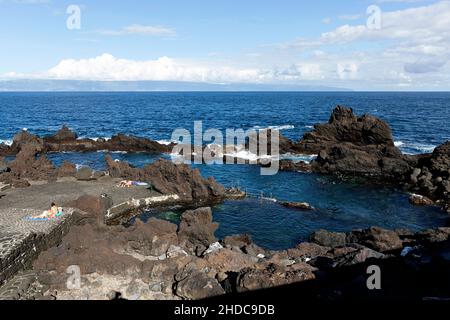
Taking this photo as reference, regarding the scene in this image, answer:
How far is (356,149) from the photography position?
53.9 meters

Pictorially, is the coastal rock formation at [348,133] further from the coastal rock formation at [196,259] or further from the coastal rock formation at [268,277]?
the coastal rock formation at [268,277]

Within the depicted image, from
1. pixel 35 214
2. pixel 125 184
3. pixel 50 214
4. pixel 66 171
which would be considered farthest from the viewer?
pixel 66 171

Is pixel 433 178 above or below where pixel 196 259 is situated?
above

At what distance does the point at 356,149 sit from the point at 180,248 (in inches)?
1429

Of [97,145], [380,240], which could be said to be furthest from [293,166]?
[97,145]

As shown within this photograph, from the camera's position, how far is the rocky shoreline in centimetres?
1936

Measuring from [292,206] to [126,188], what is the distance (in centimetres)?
1641

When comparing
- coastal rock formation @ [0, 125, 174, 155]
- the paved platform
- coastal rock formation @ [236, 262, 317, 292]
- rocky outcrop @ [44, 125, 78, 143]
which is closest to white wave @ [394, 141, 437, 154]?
coastal rock formation @ [0, 125, 174, 155]

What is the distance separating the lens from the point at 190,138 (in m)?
83.1

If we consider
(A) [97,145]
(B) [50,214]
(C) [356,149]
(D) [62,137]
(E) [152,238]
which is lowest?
(E) [152,238]

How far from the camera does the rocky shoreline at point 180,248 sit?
63.5 ft

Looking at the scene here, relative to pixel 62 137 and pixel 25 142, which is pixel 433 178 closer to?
pixel 25 142

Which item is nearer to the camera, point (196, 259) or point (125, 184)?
point (196, 259)

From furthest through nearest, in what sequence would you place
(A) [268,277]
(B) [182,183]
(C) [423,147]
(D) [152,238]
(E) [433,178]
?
(C) [423,147]
(E) [433,178]
(B) [182,183]
(D) [152,238]
(A) [268,277]
